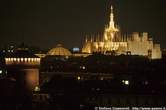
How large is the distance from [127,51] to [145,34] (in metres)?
2.59

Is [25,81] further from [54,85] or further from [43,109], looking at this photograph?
[43,109]

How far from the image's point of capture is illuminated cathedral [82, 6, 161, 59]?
69.6 meters

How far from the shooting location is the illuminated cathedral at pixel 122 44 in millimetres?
69562

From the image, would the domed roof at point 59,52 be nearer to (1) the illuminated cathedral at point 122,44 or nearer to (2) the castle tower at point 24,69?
(1) the illuminated cathedral at point 122,44

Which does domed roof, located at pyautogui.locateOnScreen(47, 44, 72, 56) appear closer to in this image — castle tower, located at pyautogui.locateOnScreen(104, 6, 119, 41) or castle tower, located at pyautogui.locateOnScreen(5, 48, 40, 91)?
castle tower, located at pyautogui.locateOnScreen(104, 6, 119, 41)

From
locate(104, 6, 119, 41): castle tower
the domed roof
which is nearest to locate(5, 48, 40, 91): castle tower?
the domed roof

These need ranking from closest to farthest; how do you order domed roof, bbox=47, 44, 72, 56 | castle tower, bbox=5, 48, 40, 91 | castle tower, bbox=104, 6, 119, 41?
1. castle tower, bbox=5, 48, 40, 91
2. domed roof, bbox=47, 44, 72, 56
3. castle tower, bbox=104, 6, 119, 41

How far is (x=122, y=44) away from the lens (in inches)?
2761

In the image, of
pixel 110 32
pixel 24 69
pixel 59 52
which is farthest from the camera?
pixel 110 32

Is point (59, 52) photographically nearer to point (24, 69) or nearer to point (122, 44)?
point (122, 44)

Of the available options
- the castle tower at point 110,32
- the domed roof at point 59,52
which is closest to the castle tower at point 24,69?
the domed roof at point 59,52

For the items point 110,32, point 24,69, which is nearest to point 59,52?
point 110,32

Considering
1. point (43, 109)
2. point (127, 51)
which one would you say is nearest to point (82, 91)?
point (43, 109)

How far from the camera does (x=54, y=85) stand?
30.6m
